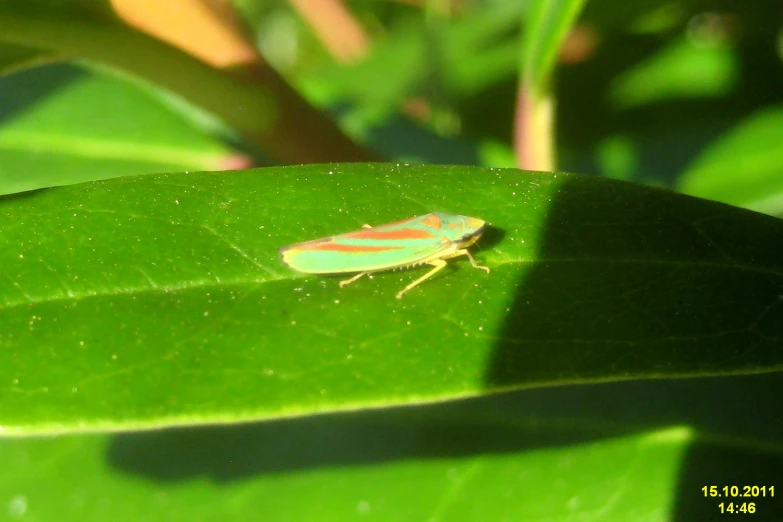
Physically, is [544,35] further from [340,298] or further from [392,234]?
Answer: [340,298]

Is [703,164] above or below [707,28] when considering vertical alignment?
below

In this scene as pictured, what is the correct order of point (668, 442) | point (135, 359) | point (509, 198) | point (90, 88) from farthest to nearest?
1. point (90, 88)
2. point (668, 442)
3. point (509, 198)
4. point (135, 359)

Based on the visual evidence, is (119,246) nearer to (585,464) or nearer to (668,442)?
(585,464)

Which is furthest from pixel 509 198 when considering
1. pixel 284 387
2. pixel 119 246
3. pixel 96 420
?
pixel 96 420
